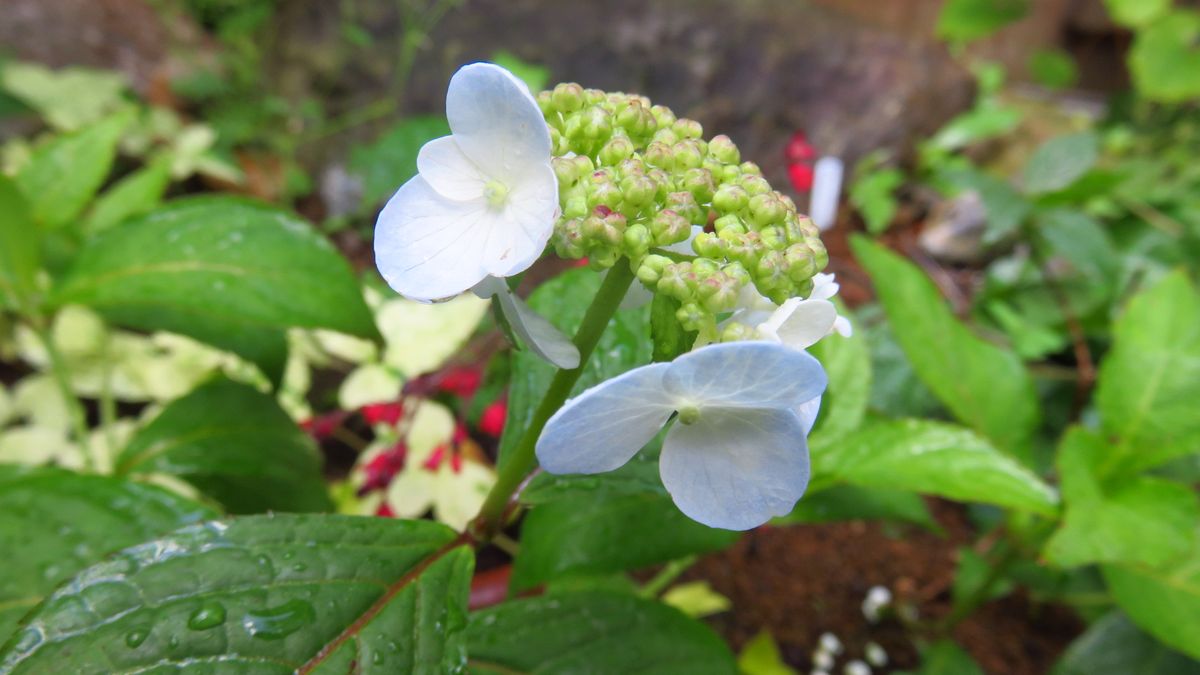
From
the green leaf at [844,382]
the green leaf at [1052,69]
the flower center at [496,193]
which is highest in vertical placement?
the flower center at [496,193]

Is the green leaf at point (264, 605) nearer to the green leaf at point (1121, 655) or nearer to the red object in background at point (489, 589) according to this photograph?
the red object in background at point (489, 589)

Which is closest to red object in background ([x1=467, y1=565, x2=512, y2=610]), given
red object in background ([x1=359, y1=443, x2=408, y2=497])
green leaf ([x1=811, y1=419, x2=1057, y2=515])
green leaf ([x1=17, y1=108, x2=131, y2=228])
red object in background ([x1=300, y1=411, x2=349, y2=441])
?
red object in background ([x1=359, y1=443, x2=408, y2=497])

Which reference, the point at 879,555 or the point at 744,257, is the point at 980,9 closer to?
the point at 879,555

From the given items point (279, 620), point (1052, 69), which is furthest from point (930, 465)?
point (1052, 69)

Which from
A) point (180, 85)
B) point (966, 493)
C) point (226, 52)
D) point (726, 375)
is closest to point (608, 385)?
point (726, 375)

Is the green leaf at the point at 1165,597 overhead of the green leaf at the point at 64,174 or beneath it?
beneath

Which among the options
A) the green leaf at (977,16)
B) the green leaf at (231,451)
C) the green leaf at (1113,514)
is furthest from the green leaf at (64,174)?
the green leaf at (977,16)

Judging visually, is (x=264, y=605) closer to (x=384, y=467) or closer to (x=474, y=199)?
(x=474, y=199)
